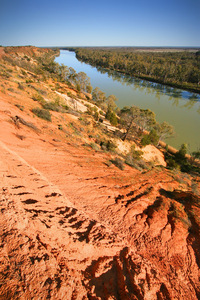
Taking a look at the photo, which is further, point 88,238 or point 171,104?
point 171,104

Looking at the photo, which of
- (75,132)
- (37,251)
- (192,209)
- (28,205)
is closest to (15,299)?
(37,251)

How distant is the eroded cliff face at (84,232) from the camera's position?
3505 mm

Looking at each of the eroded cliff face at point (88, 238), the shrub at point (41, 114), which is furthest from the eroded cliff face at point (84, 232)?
the shrub at point (41, 114)

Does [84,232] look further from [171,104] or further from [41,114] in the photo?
[171,104]

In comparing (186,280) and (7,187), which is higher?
(7,187)

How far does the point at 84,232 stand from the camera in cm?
516

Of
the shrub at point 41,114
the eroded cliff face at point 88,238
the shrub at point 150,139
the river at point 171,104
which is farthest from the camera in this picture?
the river at point 171,104

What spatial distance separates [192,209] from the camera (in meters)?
8.00

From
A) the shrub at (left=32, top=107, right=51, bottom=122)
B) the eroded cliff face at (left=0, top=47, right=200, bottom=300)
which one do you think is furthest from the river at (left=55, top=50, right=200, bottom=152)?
the shrub at (left=32, top=107, right=51, bottom=122)

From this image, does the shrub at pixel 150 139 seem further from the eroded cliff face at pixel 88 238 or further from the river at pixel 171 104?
the eroded cliff face at pixel 88 238

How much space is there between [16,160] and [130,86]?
208 feet

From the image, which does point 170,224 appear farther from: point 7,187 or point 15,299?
point 7,187

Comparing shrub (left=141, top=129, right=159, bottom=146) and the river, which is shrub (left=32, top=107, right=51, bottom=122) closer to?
shrub (left=141, top=129, right=159, bottom=146)

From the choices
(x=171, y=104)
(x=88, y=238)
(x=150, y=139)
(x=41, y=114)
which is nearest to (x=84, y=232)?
(x=88, y=238)
